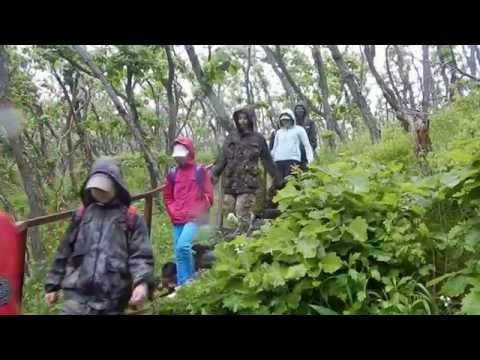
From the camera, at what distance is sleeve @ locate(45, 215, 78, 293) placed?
246 cm

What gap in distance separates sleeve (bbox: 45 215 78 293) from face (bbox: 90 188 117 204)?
0.17 meters

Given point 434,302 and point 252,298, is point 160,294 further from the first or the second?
point 434,302

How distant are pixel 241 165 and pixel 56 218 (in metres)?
1.57

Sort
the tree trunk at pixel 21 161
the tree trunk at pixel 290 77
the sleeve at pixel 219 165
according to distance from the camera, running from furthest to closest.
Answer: the tree trunk at pixel 290 77
the sleeve at pixel 219 165
the tree trunk at pixel 21 161

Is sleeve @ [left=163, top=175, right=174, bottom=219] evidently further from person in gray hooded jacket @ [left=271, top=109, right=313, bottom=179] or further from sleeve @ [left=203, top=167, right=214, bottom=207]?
person in gray hooded jacket @ [left=271, top=109, right=313, bottom=179]

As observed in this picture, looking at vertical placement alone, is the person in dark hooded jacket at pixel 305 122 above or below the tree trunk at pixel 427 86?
below

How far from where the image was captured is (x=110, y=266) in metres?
2.45

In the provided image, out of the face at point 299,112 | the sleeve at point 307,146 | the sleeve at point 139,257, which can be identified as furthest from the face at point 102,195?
the face at point 299,112

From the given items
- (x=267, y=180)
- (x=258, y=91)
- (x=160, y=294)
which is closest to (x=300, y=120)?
(x=267, y=180)

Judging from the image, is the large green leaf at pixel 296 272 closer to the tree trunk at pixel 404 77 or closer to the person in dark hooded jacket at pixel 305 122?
the person in dark hooded jacket at pixel 305 122

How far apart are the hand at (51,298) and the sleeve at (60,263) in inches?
0.7

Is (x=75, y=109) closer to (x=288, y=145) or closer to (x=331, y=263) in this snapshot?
(x=288, y=145)

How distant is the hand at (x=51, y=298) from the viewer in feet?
7.99

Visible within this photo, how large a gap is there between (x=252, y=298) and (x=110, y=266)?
65 centimetres
